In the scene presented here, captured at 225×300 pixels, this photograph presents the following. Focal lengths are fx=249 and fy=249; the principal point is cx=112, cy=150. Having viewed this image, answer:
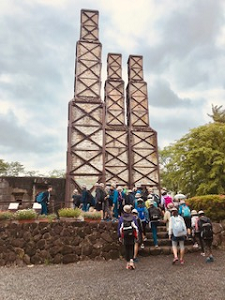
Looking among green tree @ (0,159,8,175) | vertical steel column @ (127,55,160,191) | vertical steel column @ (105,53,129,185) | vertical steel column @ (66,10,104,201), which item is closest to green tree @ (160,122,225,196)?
vertical steel column @ (127,55,160,191)

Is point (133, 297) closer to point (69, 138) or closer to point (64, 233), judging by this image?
point (64, 233)

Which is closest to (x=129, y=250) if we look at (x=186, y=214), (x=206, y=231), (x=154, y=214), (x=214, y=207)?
(x=154, y=214)

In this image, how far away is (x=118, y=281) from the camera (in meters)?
4.95

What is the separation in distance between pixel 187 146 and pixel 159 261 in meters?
12.4

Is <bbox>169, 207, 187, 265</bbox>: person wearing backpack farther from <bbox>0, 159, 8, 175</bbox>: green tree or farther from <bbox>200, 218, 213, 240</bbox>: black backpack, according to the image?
<bbox>0, 159, 8, 175</bbox>: green tree

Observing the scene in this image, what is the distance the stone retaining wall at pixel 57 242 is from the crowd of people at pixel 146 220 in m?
0.77

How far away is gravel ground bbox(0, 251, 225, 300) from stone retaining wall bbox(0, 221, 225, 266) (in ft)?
1.51

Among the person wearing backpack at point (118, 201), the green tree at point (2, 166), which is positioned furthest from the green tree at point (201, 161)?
the green tree at point (2, 166)

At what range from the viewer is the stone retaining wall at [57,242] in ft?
24.1

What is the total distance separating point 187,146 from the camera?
1788cm

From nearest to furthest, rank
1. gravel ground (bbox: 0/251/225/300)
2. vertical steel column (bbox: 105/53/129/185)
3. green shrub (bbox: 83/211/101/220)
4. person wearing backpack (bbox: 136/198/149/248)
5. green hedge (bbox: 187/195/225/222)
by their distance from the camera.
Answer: gravel ground (bbox: 0/251/225/300) < person wearing backpack (bbox: 136/198/149/248) < green shrub (bbox: 83/211/101/220) < green hedge (bbox: 187/195/225/222) < vertical steel column (bbox: 105/53/129/185)

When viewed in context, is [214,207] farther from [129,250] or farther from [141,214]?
[129,250]

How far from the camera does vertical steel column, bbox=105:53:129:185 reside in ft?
63.9

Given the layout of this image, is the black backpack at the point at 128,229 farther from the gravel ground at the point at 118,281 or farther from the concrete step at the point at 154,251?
the concrete step at the point at 154,251
